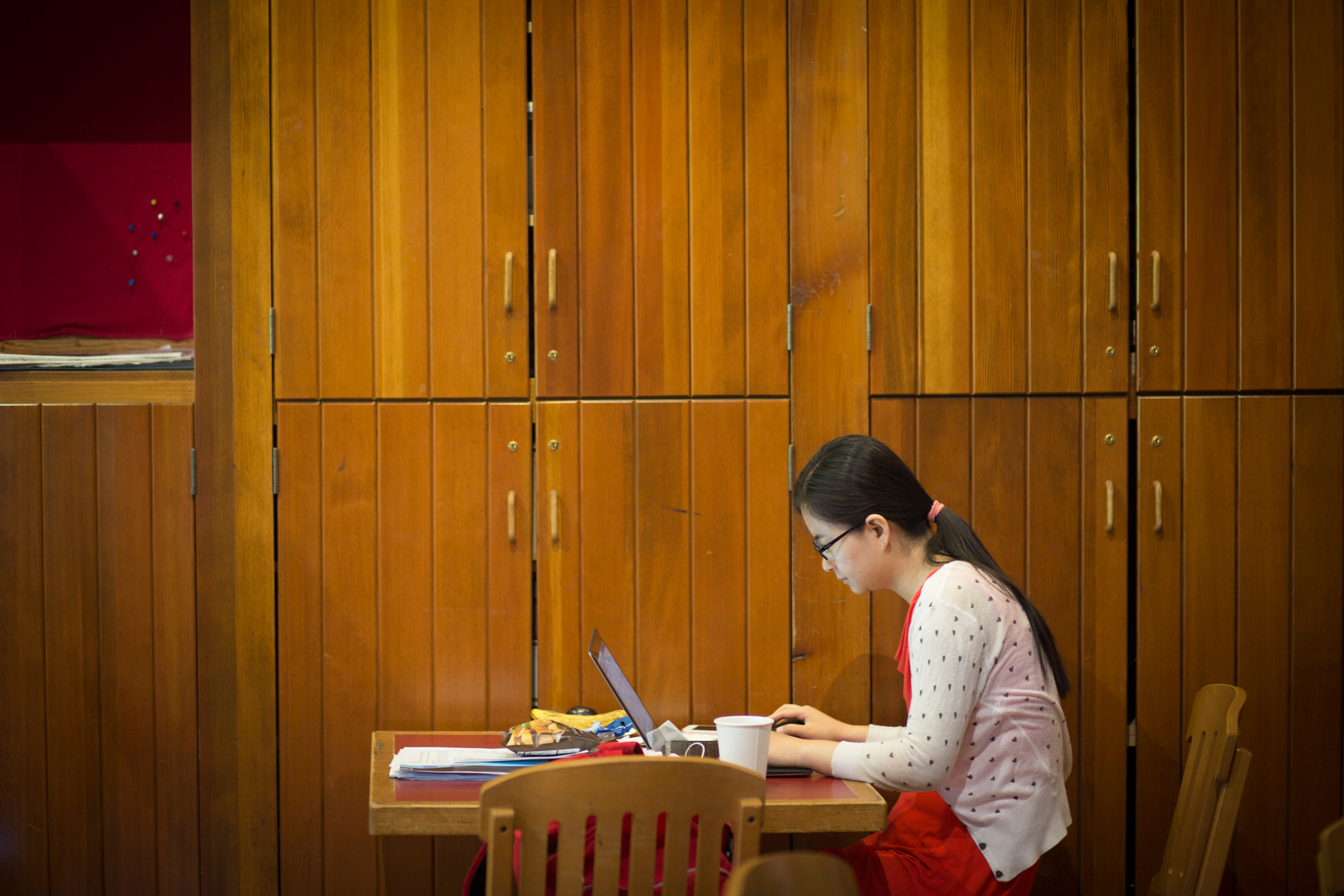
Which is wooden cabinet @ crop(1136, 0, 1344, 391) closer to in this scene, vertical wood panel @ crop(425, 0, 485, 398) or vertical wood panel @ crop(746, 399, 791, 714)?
vertical wood panel @ crop(746, 399, 791, 714)

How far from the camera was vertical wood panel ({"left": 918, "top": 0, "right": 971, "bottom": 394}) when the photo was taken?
2.51 meters

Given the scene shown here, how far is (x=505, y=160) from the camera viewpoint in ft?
8.25

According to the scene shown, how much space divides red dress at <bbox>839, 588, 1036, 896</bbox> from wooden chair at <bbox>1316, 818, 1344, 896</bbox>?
668mm

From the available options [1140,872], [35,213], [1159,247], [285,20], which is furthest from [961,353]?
[35,213]

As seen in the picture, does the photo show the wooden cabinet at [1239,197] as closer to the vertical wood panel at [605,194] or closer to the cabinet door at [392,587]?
the vertical wood panel at [605,194]

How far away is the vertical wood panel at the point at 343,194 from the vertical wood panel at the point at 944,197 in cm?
146

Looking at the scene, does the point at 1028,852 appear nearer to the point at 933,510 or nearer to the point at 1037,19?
the point at 933,510

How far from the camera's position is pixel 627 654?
8.30 ft

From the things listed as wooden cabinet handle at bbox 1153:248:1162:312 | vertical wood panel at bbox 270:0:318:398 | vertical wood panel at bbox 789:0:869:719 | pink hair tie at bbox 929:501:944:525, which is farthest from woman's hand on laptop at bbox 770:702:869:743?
vertical wood panel at bbox 270:0:318:398

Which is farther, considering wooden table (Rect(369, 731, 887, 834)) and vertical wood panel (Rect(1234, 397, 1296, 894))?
vertical wood panel (Rect(1234, 397, 1296, 894))

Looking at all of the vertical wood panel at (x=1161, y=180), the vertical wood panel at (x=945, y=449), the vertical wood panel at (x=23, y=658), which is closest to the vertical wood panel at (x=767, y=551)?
the vertical wood panel at (x=945, y=449)

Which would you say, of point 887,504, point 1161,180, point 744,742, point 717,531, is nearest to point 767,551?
point 717,531

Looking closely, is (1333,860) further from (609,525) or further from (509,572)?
(509,572)

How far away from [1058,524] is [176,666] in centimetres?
236
